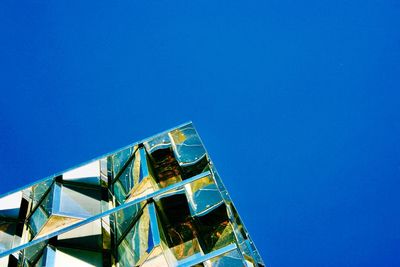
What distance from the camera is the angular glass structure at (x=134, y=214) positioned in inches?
110

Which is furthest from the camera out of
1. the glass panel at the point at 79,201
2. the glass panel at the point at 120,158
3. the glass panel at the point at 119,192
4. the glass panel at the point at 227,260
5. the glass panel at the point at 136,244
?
the glass panel at the point at 120,158

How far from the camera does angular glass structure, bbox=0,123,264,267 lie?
9.18 ft

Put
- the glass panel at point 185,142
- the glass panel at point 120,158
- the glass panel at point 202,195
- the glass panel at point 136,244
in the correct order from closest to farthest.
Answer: the glass panel at point 136,244, the glass panel at point 202,195, the glass panel at point 185,142, the glass panel at point 120,158

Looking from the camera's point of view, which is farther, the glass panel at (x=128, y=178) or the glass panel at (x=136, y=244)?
the glass panel at (x=128, y=178)

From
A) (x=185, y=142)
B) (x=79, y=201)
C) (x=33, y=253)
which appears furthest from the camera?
A: (x=185, y=142)

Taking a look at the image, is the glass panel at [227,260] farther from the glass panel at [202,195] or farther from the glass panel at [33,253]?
the glass panel at [33,253]

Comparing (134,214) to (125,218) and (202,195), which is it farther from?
(202,195)

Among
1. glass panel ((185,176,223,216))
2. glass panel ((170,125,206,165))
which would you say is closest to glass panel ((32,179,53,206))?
glass panel ((170,125,206,165))

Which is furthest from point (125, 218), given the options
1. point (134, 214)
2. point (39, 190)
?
point (39, 190)

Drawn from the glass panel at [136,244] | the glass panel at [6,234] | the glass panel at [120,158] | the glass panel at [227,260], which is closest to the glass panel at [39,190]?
the glass panel at [6,234]

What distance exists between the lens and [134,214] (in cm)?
305

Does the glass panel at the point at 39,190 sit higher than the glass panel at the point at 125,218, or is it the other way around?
the glass panel at the point at 39,190

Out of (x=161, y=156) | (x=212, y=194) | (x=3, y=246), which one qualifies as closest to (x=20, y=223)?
(x=3, y=246)

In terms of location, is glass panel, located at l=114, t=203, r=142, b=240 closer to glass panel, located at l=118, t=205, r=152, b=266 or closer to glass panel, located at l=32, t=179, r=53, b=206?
glass panel, located at l=118, t=205, r=152, b=266
